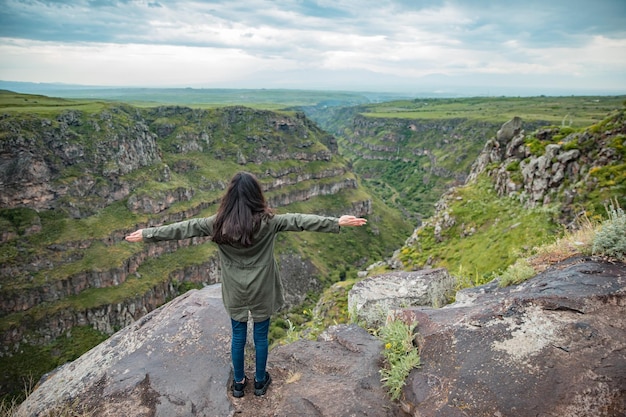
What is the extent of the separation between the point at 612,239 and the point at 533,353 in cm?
345

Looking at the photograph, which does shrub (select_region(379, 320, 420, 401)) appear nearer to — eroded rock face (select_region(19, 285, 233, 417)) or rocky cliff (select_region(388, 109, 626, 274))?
eroded rock face (select_region(19, 285, 233, 417))

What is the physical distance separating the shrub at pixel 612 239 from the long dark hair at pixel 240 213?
22.2 feet

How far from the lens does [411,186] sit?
160 meters

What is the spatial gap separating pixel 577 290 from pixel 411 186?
158 metres

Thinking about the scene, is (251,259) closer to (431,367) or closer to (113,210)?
(431,367)

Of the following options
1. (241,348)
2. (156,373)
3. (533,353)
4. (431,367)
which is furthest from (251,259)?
(533,353)

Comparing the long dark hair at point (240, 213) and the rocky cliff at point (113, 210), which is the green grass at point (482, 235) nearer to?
the long dark hair at point (240, 213)

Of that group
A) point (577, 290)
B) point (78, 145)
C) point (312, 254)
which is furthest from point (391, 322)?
point (78, 145)

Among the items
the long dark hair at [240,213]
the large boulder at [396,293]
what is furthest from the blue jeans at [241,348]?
the large boulder at [396,293]

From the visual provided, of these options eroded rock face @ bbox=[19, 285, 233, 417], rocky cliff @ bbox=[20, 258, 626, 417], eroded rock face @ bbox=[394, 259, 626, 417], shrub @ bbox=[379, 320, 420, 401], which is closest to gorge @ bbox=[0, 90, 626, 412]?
eroded rock face @ bbox=[394, 259, 626, 417]

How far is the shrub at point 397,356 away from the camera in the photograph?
6219mm

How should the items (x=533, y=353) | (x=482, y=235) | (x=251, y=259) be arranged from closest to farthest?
(x=533, y=353) → (x=251, y=259) → (x=482, y=235)

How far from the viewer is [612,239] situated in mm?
7438

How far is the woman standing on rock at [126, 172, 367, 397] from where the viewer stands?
6348 millimetres
